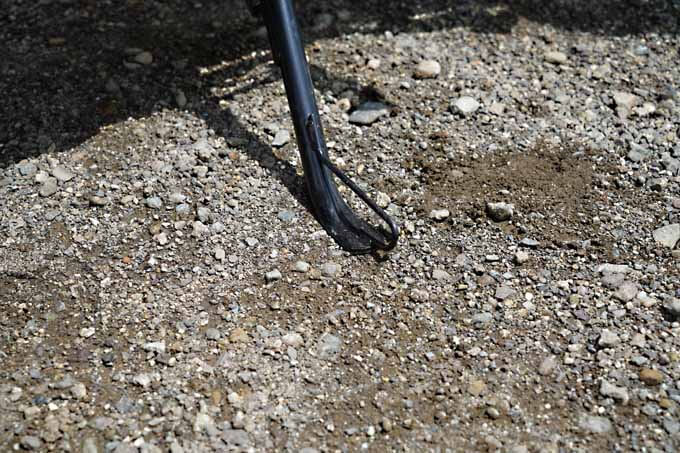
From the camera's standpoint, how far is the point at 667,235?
9.86 ft

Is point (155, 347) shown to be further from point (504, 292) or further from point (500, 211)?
point (500, 211)

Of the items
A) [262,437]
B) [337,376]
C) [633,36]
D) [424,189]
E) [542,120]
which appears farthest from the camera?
Answer: [633,36]

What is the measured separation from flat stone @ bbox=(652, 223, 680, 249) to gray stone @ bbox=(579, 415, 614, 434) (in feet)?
2.65

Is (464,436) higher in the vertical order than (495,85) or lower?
lower

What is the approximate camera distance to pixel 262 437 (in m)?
2.43

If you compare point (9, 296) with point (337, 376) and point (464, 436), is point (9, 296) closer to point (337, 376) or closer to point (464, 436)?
point (337, 376)

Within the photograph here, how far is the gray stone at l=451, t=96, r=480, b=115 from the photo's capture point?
3.49 m

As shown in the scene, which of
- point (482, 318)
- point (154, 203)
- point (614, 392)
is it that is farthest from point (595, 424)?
point (154, 203)

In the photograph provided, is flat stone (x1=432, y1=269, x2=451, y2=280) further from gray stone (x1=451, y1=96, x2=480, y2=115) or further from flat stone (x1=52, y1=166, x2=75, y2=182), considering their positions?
flat stone (x1=52, y1=166, x2=75, y2=182)

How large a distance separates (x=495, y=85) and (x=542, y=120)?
0.92ft

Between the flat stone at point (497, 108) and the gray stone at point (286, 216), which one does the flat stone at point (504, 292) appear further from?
the flat stone at point (497, 108)

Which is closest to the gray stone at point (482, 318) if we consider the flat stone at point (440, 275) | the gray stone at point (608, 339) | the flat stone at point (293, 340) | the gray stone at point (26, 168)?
the flat stone at point (440, 275)

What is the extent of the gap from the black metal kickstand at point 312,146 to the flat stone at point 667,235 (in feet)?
3.09

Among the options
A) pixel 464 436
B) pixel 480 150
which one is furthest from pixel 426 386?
pixel 480 150
